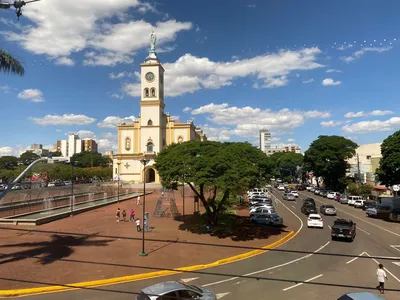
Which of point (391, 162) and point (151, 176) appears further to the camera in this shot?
point (151, 176)

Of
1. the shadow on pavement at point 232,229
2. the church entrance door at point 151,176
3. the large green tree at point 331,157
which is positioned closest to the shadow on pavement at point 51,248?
the shadow on pavement at point 232,229

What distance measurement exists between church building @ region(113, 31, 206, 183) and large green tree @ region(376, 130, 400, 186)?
49555 mm

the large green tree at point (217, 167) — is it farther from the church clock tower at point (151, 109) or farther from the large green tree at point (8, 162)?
the large green tree at point (8, 162)

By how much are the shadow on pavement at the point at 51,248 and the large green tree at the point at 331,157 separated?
57.8m

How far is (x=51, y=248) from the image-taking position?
1988 cm

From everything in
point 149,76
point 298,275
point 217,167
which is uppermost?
point 149,76

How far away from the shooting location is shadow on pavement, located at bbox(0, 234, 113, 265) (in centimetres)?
1755

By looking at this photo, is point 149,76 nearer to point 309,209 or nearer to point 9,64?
point 309,209

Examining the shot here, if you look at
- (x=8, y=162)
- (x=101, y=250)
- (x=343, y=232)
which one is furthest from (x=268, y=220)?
(x=8, y=162)

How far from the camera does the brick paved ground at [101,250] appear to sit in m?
15.5

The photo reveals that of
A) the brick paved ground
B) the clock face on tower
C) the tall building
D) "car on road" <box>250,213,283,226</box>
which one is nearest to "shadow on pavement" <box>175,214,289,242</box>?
the brick paved ground

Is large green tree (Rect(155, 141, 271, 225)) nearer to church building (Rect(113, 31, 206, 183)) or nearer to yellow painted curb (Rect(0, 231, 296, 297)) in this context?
yellow painted curb (Rect(0, 231, 296, 297))

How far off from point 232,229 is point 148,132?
5852 cm

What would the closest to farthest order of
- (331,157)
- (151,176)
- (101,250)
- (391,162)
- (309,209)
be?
1. (101,250)
2. (309,209)
3. (391,162)
4. (331,157)
5. (151,176)
